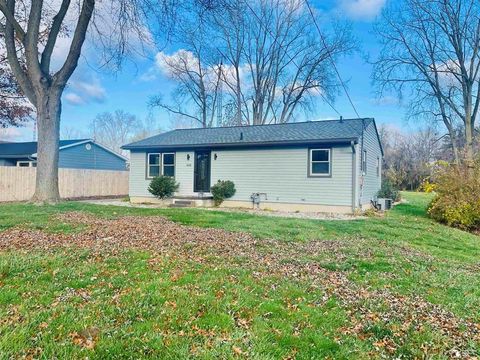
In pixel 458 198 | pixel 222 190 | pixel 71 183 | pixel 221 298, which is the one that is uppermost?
pixel 71 183

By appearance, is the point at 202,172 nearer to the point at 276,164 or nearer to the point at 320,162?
the point at 276,164

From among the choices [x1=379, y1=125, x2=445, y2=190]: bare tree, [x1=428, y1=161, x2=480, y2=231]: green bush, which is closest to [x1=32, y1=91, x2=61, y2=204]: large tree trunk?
[x1=428, y1=161, x2=480, y2=231]: green bush

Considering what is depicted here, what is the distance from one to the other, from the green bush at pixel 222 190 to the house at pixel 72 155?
14671mm

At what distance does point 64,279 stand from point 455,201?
1312 cm

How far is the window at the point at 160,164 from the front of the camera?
662 inches

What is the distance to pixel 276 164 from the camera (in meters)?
14.4

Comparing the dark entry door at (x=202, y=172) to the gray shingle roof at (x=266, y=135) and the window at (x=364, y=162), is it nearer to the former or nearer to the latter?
the gray shingle roof at (x=266, y=135)

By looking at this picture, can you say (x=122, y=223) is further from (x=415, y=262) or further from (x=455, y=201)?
(x=455, y=201)

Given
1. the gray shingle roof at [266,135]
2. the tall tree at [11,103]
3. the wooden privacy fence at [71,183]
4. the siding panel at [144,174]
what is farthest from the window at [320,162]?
the tall tree at [11,103]

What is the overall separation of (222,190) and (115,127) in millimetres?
46950

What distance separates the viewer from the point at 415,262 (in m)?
5.97

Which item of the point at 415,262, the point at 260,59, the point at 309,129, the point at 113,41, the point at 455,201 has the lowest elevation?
the point at 415,262

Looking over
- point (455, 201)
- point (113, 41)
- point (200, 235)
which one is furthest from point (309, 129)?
point (200, 235)

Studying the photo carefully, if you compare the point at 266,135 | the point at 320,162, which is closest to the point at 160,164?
the point at 266,135
